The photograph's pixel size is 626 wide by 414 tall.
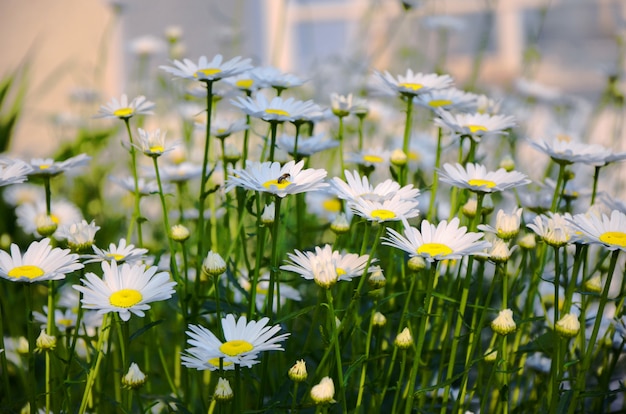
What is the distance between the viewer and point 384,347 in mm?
950

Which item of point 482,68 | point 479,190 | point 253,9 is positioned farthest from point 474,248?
point 482,68

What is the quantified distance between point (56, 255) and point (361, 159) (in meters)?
0.42

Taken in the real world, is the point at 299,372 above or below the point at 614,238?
below

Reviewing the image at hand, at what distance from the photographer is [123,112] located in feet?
2.82

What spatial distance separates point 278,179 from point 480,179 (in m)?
0.23

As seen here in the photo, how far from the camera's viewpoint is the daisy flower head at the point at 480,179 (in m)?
0.75

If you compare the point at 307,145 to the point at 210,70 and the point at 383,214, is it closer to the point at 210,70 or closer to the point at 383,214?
the point at 210,70

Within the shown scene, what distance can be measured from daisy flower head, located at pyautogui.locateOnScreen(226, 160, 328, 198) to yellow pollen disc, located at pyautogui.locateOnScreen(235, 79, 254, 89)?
189 mm

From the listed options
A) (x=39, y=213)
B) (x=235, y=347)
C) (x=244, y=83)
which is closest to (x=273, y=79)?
(x=244, y=83)

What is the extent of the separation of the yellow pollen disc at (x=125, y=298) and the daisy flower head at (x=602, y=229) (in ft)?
1.40

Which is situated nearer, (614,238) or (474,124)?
(614,238)

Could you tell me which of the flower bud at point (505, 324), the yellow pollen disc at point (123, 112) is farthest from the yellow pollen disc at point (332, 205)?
the flower bud at point (505, 324)

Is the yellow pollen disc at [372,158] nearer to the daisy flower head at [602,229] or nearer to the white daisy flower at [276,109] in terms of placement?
the white daisy flower at [276,109]

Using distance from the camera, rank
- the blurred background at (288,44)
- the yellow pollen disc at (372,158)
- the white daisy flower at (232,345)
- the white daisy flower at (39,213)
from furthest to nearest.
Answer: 1. the blurred background at (288,44)
2. the white daisy flower at (39,213)
3. the yellow pollen disc at (372,158)
4. the white daisy flower at (232,345)
